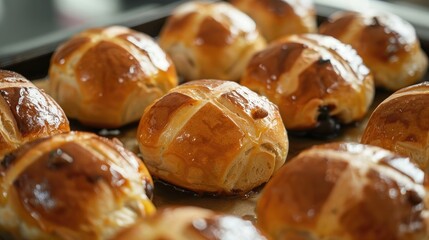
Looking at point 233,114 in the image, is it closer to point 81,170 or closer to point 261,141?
point 261,141

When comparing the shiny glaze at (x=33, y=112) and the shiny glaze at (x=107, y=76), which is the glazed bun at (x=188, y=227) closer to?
the shiny glaze at (x=33, y=112)

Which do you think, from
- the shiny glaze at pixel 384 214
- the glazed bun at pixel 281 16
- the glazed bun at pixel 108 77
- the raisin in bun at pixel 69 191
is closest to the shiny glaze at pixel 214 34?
the glazed bun at pixel 108 77

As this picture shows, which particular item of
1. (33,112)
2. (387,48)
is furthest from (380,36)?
(33,112)

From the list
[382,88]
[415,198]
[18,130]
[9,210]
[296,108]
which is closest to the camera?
[415,198]

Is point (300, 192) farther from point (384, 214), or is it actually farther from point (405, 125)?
point (405, 125)

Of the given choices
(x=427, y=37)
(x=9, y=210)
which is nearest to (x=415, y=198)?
(x=9, y=210)

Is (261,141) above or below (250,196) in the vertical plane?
above

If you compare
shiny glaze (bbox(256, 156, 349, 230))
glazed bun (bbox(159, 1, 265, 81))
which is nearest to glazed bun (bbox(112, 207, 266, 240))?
shiny glaze (bbox(256, 156, 349, 230))
